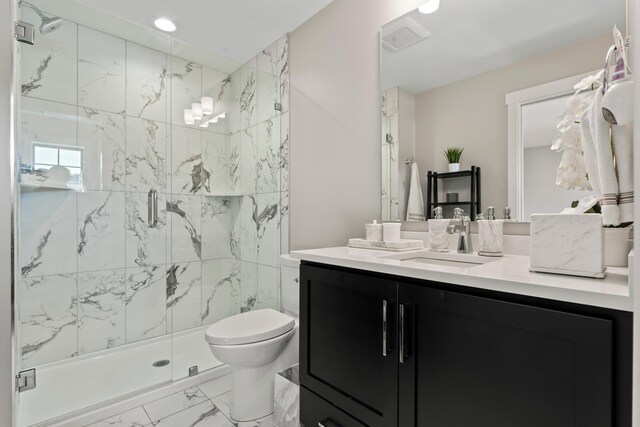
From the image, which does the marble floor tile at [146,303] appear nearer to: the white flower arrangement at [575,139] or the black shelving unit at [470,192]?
the black shelving unit at [470,192]

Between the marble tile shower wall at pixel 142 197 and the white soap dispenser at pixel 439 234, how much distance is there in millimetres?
1197

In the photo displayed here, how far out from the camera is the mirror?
1.13 m

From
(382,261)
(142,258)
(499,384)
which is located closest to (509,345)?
(499,384)

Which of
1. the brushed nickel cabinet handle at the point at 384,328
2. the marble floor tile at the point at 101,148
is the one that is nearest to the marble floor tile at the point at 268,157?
the marble floor tile at the point at 101,148

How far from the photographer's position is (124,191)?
2387mm

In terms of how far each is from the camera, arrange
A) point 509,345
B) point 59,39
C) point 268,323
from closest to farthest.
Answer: point 509,345, point 268,323, point 59,39

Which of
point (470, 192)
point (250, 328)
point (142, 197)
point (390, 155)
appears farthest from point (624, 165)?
point (142, 197)

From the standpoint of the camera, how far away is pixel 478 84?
1.37m

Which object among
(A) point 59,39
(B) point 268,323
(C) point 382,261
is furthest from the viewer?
(A) point 59,39

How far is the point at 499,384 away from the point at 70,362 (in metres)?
2.57

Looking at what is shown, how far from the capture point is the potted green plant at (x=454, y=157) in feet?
4.66

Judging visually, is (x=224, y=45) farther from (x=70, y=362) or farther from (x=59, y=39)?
(x=70, y=362)

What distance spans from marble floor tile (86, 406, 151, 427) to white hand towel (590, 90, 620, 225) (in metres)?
2.15

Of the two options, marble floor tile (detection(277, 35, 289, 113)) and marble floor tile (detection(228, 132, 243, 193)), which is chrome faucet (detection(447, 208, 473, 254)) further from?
marble floor tile (detection(228, 132, 243, 193))
